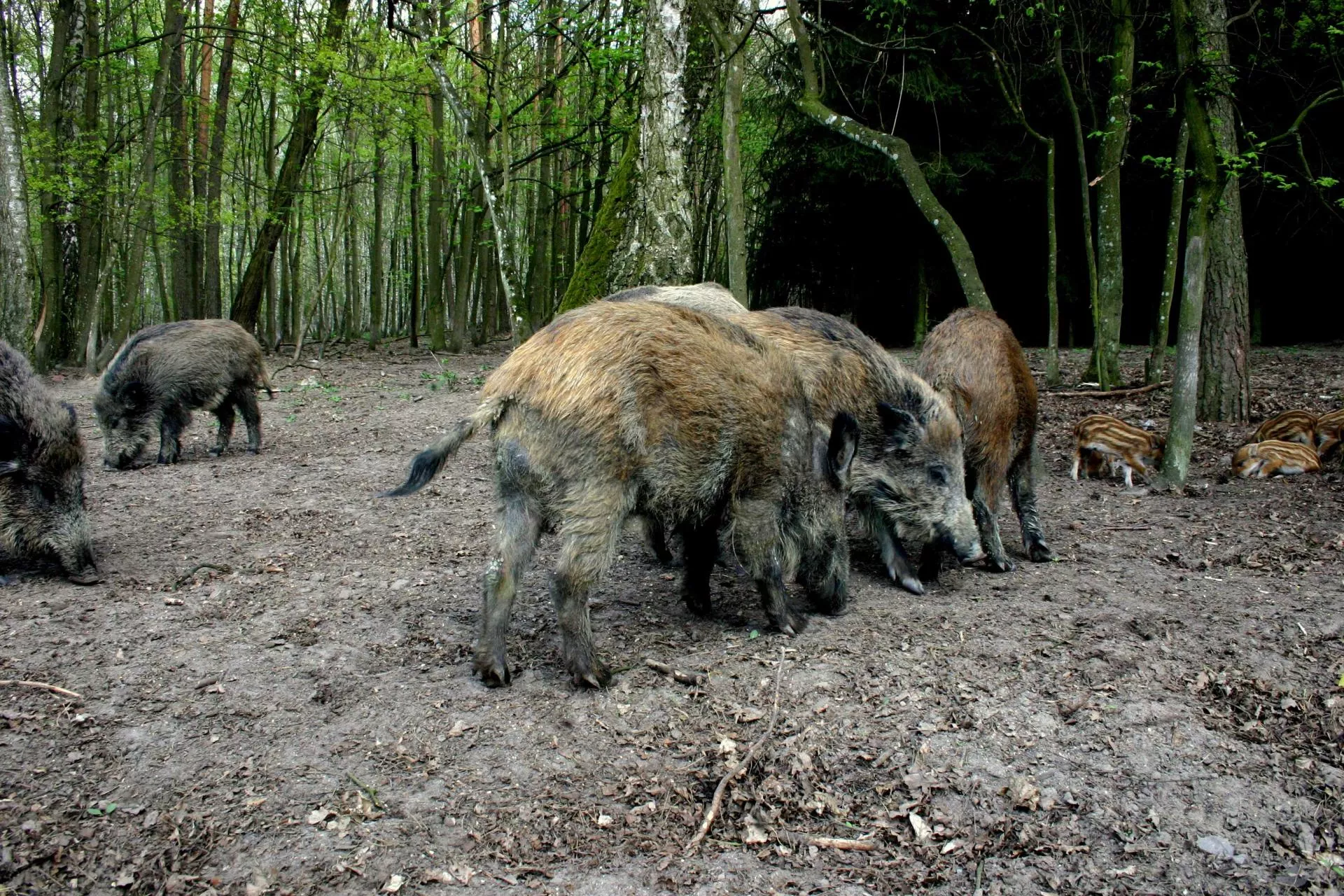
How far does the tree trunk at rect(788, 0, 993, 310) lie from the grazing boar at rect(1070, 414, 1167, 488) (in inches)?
54.8

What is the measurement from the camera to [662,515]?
3.78 meters

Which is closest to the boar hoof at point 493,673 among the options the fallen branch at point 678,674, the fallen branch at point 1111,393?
the fallen branch at point 678,674

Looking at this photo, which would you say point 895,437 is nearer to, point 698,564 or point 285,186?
point 698,564

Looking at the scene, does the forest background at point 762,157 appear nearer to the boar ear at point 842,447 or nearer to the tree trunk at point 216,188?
the tree trunk at point 216,188

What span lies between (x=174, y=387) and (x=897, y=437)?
6529 millimetres

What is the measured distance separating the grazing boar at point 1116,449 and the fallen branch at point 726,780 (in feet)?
14.7

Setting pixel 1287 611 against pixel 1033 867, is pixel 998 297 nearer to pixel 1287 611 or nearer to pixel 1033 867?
pixel 1287 611

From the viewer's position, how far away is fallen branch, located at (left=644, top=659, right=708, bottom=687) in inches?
141

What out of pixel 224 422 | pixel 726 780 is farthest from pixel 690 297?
pixel 224 422

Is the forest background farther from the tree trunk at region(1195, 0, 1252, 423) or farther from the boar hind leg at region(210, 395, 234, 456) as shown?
the boar hind leg at region(210, 395, 234, 456)

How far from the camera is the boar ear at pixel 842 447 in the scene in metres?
4.30

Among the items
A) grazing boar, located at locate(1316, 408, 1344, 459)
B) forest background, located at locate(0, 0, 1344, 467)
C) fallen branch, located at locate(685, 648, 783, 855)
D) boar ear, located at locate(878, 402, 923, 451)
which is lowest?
fallen branch, located at locate(685, 648, 783, 855)

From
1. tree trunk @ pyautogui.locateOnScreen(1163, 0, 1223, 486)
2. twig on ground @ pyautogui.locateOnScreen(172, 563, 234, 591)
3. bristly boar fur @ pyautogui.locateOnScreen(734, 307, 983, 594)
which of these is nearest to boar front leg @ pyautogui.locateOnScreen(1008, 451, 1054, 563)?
bristly boar fur @ pyautogui.locateOnScreen(734, 307, 983, 594)

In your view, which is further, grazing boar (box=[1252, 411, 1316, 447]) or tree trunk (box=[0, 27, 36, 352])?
tree trunk (box=[0, 27, 36, 352])
